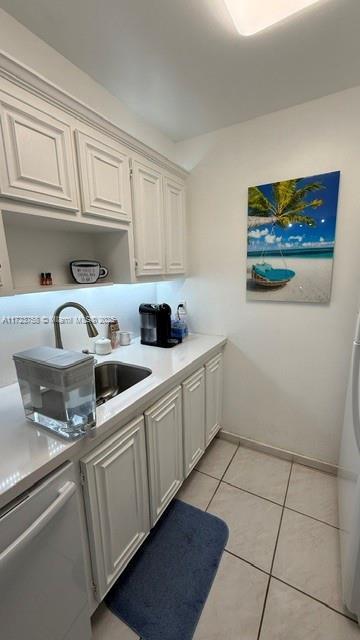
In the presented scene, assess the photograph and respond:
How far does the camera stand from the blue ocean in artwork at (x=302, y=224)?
155 cm

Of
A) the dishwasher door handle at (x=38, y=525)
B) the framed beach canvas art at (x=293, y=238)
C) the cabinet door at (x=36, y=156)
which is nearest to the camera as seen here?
the dishwasher door handle at (x=38, y=525)

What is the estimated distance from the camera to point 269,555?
134 cm

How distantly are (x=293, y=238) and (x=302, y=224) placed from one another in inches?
3.7

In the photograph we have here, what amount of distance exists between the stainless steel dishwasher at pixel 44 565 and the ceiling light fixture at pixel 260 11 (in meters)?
1.84

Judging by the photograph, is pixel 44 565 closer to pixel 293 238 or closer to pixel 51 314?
pixel 51 314

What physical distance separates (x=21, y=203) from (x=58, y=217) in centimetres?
16

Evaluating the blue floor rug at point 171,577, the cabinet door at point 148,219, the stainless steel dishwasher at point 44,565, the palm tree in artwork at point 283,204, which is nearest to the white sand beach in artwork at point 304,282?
the palm tree in artwork at point 283,204

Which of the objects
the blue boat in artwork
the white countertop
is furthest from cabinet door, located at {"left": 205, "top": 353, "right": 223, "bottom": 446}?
the blue boat in artwork

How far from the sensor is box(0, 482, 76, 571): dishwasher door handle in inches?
24.7

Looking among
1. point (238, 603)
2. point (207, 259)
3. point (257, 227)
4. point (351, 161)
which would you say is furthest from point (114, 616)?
point (351, 161)

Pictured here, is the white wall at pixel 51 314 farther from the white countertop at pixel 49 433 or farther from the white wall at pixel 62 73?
the white wall at pixel 62 73

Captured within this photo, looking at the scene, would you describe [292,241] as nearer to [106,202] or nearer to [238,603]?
[106,202]

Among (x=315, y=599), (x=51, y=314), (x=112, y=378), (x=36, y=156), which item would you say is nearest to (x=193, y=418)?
(x=112, y=378)

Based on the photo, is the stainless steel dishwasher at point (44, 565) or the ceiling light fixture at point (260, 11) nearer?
the stainless steel dishwasher at point (44, 565)
